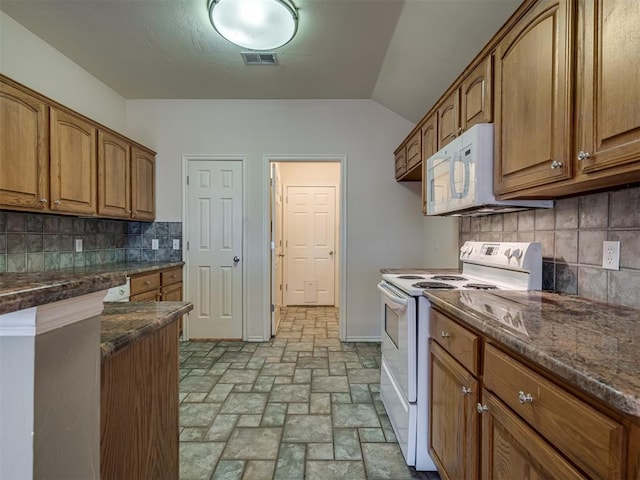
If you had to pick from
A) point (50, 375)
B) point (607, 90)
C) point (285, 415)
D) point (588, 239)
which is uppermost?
point (607, 90)

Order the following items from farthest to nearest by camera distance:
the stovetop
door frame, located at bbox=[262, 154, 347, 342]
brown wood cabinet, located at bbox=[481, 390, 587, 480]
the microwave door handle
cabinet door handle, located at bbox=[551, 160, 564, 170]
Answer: door frame, located at bbox=[262, 154, 347, 342], the microwave door handle, the stovetop, cabinet door handle, located at bbox=[551, 160, 564, 170], brown wood cabinet, located at bbox=[481, 390, 587, 480]

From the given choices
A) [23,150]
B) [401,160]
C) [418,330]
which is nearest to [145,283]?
[23,150]

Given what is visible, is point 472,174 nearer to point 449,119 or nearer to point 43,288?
point 449,119

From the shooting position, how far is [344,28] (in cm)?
221

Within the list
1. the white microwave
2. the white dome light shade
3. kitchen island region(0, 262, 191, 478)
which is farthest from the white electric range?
the white dome light shade

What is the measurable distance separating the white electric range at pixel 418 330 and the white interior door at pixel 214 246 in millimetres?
2076

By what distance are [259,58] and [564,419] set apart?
292 centimetres

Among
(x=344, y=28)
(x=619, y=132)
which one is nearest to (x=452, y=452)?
(x=619, y=132)

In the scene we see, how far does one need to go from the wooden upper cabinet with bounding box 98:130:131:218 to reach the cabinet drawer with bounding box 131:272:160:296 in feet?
2.04

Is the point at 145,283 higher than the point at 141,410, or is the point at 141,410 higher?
the point at 145,283

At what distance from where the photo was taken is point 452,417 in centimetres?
123

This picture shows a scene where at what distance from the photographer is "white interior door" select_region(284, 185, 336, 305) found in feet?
16.5

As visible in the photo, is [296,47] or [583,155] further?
[296,47]

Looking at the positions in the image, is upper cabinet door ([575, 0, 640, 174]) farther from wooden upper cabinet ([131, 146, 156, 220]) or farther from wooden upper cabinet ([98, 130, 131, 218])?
wooden upper cabinet ([131, 146, 156, 220])
